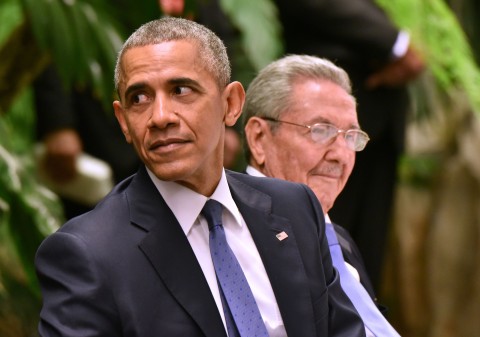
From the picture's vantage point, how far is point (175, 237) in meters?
2.17

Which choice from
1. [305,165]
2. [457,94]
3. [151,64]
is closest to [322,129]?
[305,165]

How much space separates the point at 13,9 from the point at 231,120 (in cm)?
200

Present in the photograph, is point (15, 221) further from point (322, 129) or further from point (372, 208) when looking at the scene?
point (372, 208)

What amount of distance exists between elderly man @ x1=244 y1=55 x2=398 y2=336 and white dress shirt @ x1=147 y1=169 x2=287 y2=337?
0.58m

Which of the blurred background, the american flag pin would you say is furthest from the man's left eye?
the blurred background

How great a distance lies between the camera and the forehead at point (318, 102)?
2859 mm

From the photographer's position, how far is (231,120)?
2.30 metres

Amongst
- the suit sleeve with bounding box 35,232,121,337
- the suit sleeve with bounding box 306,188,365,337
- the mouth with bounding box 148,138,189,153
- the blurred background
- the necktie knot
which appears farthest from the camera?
the blurred background

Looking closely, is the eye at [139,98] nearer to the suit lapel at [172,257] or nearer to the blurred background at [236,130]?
the suit lapel at [172,257]

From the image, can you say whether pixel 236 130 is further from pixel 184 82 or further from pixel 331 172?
pixel 184 82

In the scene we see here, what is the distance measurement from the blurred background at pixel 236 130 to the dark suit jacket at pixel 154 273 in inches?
48.8

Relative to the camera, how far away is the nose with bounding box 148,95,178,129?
211 centimetres

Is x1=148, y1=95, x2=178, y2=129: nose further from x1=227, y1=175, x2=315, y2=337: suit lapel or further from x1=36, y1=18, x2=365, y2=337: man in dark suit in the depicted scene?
x1=227, y1=175, x2=315, y2=337: suit lapel

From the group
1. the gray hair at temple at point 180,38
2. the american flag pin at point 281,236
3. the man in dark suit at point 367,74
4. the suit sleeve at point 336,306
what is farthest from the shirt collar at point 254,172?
the man in dark suit at point 367,74
